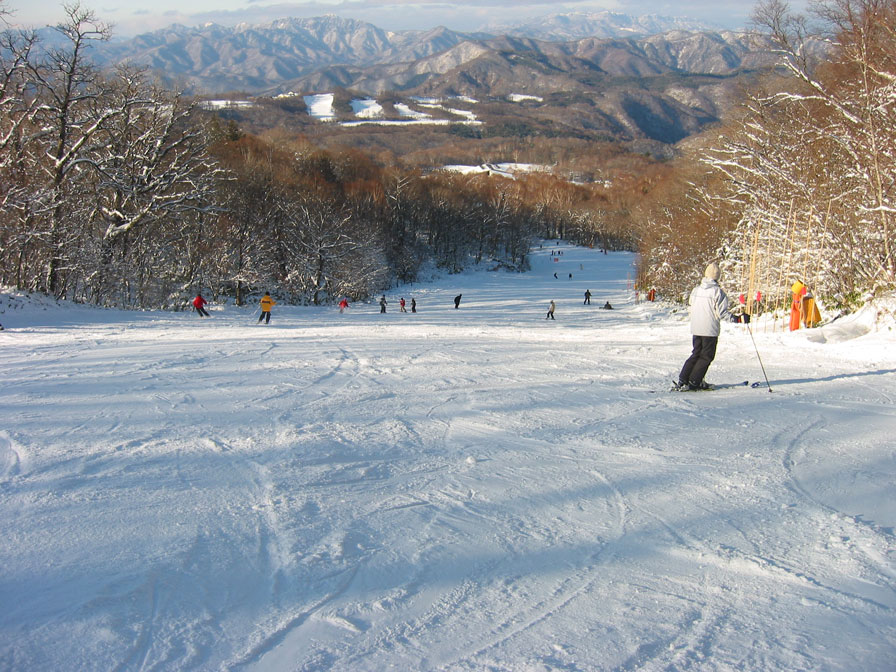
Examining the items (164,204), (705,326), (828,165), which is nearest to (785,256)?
(828,165)

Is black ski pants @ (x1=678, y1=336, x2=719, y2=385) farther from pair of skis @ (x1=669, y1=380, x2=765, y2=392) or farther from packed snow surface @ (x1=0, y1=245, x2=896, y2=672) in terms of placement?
packed snow surface @ (x1=0, y1=245, x2=896, y2=672)

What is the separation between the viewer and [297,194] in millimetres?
51906

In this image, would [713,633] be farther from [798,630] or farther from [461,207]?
[461,207]

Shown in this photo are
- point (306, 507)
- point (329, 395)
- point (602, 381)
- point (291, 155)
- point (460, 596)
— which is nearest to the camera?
point (460, 596)

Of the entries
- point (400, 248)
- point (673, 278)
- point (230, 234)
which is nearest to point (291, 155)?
point (400, 248)

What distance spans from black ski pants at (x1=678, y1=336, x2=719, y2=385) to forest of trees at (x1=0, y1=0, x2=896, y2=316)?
692 centimetres

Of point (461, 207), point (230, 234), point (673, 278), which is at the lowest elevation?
point (673, 278)

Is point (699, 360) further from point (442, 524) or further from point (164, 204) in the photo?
point (164, 204)

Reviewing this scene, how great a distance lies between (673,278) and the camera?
119ft

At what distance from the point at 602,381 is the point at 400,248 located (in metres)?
66.6

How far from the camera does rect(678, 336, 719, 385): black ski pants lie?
307 inches

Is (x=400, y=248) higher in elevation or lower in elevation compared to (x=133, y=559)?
higher

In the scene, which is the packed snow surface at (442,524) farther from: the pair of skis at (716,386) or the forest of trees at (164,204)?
the forest of trees at (164,204)

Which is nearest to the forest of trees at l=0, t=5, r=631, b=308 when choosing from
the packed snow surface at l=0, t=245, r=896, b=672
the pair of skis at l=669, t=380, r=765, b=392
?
the packed snow surface at l=0, t=245, r=896, b=672
